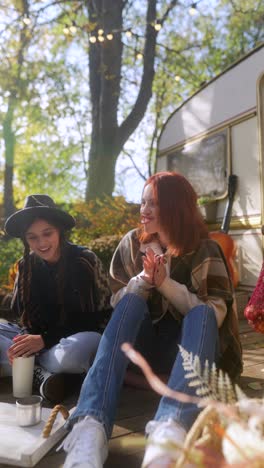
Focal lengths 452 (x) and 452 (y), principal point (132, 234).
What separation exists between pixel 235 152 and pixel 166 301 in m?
3.59

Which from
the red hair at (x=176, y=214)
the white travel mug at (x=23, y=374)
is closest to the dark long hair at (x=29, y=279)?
the white travel mug at (x=23, y=374)

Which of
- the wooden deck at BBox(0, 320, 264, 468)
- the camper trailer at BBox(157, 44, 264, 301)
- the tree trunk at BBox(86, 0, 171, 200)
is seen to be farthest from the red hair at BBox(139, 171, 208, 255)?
the tree trunk at BBox(86, 0, 171, 200)

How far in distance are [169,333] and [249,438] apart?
1.71m

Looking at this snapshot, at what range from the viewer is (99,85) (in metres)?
8.51

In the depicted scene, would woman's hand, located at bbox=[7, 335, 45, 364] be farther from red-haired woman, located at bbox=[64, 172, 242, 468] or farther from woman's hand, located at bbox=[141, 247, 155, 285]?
woman's hand, located at bbox=[141, 247, 155, 285]

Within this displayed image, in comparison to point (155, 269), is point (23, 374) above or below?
below

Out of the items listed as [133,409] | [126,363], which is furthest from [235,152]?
[126,363]

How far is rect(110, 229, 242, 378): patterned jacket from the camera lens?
2.12 m

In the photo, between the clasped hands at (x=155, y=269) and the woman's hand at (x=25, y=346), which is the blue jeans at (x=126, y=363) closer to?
the clasped hands at (x=155, y=269)

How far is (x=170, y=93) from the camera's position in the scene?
1473cm

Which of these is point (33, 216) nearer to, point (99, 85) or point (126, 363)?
point (126, 363)

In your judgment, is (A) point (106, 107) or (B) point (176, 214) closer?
(B) point (176, 214)

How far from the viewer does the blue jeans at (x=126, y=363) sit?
4.89ft

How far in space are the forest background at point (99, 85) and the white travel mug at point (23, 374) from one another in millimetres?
2771
